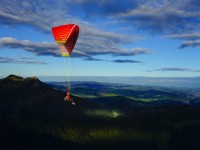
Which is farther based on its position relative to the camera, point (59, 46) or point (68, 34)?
point (59, 46)

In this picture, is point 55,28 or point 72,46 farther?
point 72,46

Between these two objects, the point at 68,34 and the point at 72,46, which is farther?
the point at 72,46

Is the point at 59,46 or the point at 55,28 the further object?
the point at 59,46
